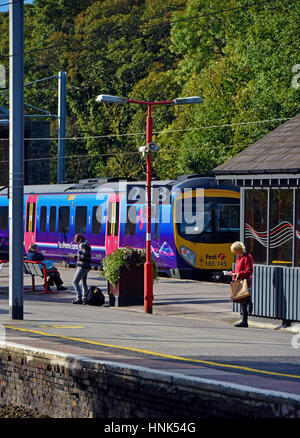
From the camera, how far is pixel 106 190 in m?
34.7

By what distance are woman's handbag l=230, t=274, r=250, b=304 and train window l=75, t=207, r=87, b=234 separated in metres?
17.8

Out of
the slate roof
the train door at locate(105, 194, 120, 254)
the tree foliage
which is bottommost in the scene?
the train door at locate(105, 194, 120, 254)

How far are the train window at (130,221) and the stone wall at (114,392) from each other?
65.1 ft

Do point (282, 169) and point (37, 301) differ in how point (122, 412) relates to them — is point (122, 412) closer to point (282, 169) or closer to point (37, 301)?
point (282, 169)

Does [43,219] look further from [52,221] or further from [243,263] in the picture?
[243,263]

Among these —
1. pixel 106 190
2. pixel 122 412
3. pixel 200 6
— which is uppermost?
pixel 200 6

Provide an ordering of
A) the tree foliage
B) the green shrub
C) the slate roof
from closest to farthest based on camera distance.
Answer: the slate roof
the green shrub
the tree foliage

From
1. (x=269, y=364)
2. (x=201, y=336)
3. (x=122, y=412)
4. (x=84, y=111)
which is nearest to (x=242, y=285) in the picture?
(x=201, y=336)

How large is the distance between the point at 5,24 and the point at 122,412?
8781 cm

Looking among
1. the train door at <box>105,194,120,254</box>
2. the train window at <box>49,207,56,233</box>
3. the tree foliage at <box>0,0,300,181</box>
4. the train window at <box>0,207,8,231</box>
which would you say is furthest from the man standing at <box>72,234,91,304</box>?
the train window at <box>0,207,8,231</box>

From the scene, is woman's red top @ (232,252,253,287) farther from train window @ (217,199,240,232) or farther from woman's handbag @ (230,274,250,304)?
train window @ (217,199,240,232)

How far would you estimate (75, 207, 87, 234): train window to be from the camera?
3584 cm

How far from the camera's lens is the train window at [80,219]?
35844 mm

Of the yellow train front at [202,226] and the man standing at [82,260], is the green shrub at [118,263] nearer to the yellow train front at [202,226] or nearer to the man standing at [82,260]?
the man standing at [82,260]
